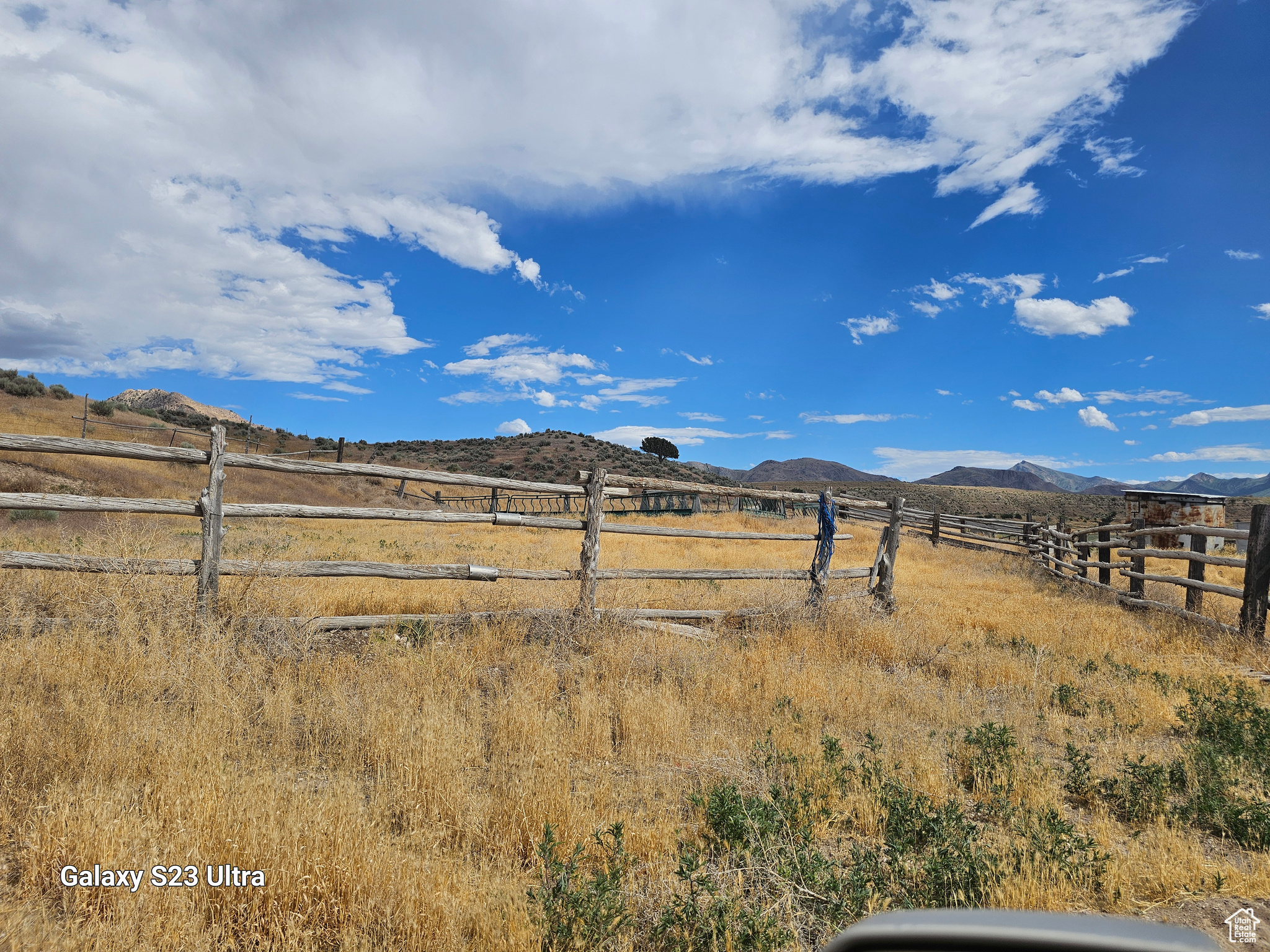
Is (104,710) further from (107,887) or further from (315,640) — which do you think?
(315,640)

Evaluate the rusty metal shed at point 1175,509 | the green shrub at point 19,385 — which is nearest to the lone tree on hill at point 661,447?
the green shrub at point 19,385

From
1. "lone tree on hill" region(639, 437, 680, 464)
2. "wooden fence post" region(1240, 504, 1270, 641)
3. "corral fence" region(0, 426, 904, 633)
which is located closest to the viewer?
"corral fence" region(0, 426, 904, 633)

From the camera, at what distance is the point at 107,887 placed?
2.60 meters

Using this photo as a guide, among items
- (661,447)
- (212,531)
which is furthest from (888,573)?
(661,447)

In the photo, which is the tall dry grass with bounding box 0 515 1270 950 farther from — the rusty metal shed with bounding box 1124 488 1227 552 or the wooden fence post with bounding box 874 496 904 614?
the rusty metal shed with bounding box 1124 488 1227 552

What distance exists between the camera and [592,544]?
7387 mm

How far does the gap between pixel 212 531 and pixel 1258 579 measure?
38.4 feet

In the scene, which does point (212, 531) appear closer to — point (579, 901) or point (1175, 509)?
point (579, 901)

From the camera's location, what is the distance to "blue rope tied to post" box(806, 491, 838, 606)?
858 cm

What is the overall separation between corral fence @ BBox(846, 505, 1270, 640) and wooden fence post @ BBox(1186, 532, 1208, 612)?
0.04 ft

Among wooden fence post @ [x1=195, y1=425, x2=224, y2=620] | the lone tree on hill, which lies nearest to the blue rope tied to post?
wooden fence post @ [x1=195, y1=425, x2=224, y2=620]

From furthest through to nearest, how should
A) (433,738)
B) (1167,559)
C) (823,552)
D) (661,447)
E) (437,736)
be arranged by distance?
1. (661,447)
2. (1167,559)
3. (823,552)
4. (437,736)
5. (433,738)

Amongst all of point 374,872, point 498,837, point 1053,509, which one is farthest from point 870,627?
point 1053,509

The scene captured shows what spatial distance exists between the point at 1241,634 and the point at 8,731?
11.6 metres
